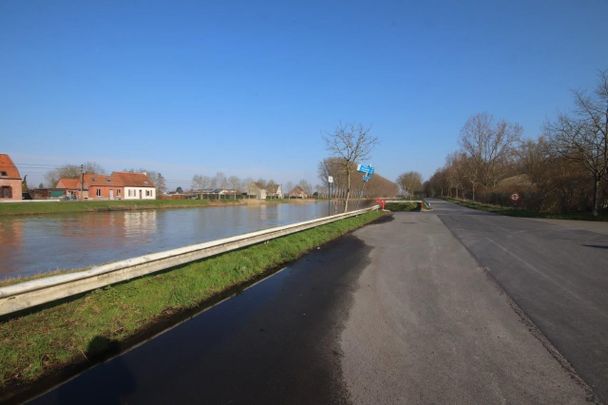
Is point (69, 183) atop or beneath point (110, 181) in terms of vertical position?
beneath

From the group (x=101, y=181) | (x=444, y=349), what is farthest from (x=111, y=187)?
(x=444, y=349)

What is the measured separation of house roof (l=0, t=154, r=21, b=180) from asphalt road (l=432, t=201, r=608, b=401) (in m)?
70.9

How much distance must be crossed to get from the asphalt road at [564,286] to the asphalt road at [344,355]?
0.29 meters

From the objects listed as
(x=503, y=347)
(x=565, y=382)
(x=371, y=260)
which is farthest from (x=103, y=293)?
(x=371, y=260)

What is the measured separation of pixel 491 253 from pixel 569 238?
20.0 feet

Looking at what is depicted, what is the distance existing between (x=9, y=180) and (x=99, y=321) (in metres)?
72.8

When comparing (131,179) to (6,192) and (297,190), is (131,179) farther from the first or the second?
(297,190)

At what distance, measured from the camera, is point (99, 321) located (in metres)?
5.45

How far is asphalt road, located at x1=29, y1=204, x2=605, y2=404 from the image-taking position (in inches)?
150

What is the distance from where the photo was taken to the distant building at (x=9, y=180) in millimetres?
63631

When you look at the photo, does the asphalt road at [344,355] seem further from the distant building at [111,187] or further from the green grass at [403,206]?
the distant building at [111,187]

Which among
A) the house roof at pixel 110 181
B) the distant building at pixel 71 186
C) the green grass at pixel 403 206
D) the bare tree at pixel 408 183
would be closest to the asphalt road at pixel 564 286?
the green grass at pixel 403 206

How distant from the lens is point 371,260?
38.4 feet

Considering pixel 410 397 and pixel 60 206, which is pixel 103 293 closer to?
pixel 410 397
